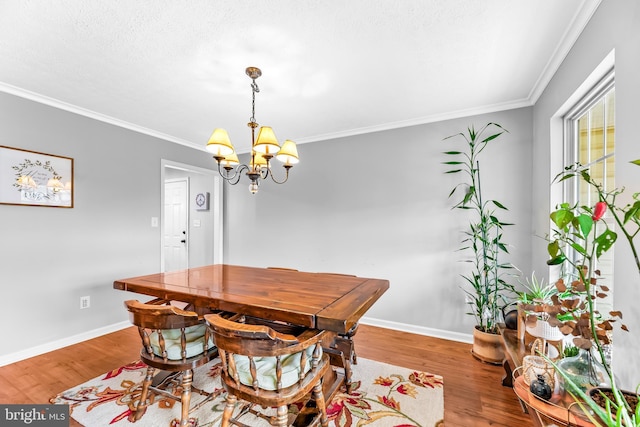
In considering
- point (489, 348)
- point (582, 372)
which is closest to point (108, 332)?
point (489, 348)

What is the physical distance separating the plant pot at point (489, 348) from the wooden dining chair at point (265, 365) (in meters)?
1.75

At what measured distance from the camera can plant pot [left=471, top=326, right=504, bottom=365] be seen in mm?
2406

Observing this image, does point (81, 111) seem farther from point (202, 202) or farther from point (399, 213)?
point (399, 213)

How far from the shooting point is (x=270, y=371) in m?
1.36

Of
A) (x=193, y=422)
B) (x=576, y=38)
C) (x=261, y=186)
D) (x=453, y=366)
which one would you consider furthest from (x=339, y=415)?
(x=261, y=186)

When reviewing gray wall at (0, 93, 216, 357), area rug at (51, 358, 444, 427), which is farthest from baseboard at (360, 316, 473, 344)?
gray wall at (0, 93, 216, 357)

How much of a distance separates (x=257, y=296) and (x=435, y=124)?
8.62 ft

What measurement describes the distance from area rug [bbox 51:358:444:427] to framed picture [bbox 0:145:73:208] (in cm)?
176

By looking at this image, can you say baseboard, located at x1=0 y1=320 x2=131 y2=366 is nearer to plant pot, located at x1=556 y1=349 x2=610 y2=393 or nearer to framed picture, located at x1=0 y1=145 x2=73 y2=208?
framed picture, located at x1=0 y1=145 x2=73 y2=208

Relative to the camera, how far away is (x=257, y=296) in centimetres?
169

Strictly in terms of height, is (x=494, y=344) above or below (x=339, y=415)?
above

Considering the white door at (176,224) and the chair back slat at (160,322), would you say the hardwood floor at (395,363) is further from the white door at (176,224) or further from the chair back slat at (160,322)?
the white door at (176,224)

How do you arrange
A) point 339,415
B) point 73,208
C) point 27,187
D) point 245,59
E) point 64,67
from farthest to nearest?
point 73,208, point 27,187, point 64,67, point 245,59, point 339,415

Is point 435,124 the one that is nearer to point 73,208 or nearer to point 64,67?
point 64,67
